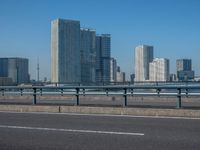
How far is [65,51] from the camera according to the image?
73.9 meters

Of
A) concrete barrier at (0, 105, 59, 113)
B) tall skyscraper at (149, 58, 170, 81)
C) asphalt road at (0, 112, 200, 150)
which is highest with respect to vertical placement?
tall skyscraper at (149, 58, 170, 81)

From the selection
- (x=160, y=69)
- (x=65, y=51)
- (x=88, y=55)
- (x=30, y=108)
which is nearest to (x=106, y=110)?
(x=30, y=108)

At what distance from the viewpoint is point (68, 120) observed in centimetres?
1430

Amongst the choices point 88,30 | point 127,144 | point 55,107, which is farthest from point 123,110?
point 88,30

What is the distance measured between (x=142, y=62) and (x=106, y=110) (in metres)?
61.0

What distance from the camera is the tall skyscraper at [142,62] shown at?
67188mm

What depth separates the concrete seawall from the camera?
14.7m

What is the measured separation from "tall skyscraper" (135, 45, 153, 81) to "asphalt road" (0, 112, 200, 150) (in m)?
47.6

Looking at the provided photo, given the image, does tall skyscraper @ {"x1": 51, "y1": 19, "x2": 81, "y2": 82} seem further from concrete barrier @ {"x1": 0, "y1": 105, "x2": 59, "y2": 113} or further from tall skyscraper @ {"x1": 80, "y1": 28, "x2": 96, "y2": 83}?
concrete barrier @ {"x1": 0, "y1": 105, "x2": 59, "y2": 113}

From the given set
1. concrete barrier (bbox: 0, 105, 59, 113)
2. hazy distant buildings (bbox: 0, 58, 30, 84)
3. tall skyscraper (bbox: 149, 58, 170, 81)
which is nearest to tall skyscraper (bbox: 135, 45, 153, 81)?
tall skyscraper (bbox: 149, 58, 170, 81)

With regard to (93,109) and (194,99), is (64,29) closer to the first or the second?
(194,99)

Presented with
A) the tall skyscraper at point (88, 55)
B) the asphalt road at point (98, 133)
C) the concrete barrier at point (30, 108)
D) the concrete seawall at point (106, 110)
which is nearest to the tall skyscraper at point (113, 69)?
the tall skyscraper at point (88, 55)

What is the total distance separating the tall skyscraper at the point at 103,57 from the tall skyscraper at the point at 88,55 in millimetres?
1281

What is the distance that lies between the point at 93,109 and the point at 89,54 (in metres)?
60.5
